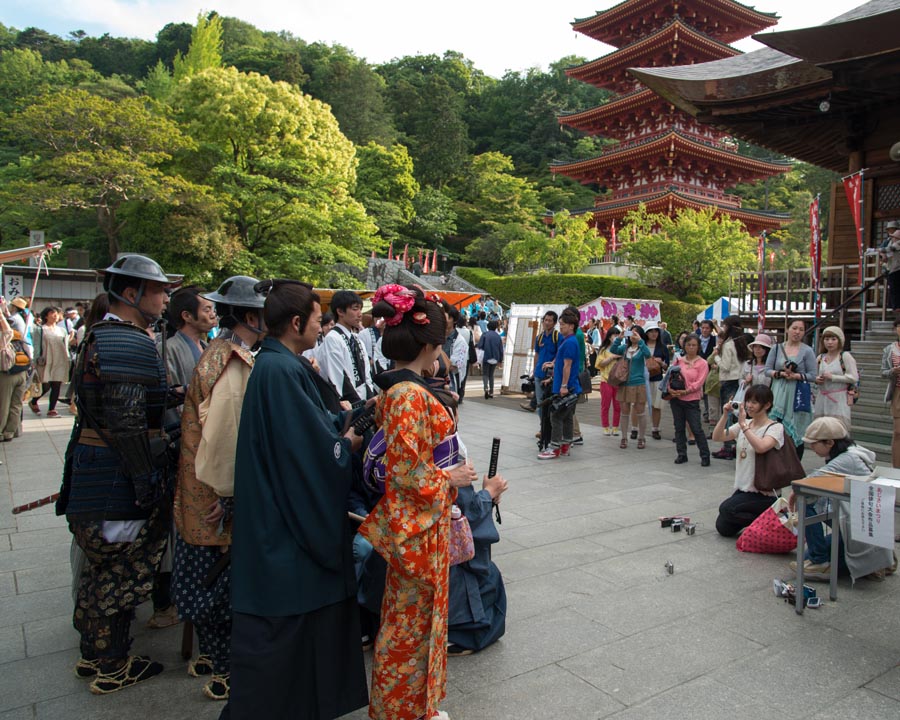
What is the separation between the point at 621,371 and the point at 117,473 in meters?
6.18

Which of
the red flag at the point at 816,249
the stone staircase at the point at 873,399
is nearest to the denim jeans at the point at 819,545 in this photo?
the stone staircase at the point at 873,399

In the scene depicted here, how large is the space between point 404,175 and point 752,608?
107 feet

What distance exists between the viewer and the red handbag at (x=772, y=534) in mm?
4078

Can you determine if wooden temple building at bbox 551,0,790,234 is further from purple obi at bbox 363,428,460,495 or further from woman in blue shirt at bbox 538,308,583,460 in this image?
purple obi at bbox 363,428,460,495

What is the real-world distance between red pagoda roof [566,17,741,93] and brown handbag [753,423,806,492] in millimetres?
26010

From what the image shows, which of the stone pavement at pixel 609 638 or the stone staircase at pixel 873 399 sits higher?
the stone staircase at pixel 873 399

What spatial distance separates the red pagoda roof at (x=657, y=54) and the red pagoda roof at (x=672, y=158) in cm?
344

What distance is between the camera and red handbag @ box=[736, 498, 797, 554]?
4.08m

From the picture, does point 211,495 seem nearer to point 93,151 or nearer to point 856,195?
point 856,195

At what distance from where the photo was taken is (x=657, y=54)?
1101 inches

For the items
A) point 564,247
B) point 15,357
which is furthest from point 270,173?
point 15,357

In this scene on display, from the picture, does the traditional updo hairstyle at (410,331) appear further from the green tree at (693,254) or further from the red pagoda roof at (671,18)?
the red pagoda roof at (671,18)

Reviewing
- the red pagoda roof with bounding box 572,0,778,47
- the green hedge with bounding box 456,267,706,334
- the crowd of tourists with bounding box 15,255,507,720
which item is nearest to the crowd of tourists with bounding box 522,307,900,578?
the crowd of tourists with bounding box 15,255,507,720

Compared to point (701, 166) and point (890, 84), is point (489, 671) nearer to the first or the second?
point (890, 84)
